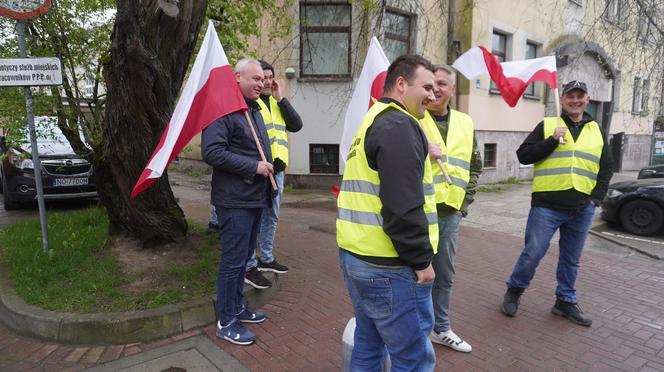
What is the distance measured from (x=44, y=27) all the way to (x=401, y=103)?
466 centimetres

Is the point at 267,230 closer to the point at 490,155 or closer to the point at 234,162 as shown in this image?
the point at 234,162

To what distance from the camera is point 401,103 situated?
2121 mm

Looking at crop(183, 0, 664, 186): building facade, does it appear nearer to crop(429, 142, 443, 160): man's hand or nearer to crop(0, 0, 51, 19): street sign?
crop(0, 0, 51, 19): street sign

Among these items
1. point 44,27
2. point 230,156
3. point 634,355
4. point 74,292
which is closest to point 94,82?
point 44,27

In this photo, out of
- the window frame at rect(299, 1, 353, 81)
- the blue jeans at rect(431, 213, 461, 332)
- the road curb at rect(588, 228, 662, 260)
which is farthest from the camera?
the window frame at rect(299, 1, 353, 81)

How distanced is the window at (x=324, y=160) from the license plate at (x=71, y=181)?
5.38m

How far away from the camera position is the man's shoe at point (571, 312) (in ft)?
12.4

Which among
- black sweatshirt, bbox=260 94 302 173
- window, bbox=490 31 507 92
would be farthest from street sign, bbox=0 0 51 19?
window, bbox=490 31 507 92

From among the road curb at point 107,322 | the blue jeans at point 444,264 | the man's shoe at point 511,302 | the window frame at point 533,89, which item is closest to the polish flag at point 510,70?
the man's shoe at point 511,302

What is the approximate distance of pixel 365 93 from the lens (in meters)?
3.59

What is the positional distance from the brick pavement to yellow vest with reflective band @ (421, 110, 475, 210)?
47.6 inches

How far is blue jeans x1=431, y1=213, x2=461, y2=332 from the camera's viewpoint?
3139 mm

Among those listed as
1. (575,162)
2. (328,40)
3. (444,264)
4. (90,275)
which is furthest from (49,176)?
(575,162)

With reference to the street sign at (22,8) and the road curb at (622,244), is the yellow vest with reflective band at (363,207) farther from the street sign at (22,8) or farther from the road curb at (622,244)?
the road curb at (622,244)
